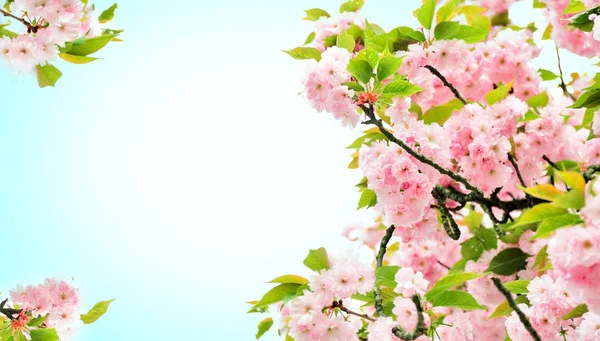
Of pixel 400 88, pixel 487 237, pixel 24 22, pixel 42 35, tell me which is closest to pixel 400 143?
pixel 400 88

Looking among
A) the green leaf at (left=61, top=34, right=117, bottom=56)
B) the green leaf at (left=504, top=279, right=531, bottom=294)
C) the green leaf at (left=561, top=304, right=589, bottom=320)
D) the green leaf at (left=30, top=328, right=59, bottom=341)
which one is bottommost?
the green leaf at (left=561, top=304, right=589, bottom=320)

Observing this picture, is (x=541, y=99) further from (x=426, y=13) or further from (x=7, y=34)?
(x=7, y=34)

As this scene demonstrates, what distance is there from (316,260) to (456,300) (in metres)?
0.40


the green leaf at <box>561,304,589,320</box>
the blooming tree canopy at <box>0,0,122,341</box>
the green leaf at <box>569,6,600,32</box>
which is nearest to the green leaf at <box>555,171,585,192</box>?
the green leaf at <box>561,304,589,320</box>

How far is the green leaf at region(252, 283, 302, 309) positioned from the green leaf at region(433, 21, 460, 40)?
3.41 ft

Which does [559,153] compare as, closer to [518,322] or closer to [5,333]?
[518,322]

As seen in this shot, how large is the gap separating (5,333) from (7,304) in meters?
Result: 0.25

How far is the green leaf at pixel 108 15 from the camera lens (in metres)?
2.50

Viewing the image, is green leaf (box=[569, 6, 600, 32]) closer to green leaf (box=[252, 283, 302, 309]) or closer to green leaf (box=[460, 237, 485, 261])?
green leaf (box=[460, 237, 485, 261])

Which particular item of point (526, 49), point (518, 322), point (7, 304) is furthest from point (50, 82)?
point (526, 49)

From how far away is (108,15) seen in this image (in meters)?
2.53

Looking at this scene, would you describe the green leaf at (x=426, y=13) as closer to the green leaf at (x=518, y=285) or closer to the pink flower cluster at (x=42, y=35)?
the green leaf at (x=518, y=285)

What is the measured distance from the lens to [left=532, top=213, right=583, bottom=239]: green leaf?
3.67ft

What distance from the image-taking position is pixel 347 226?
4.02m
